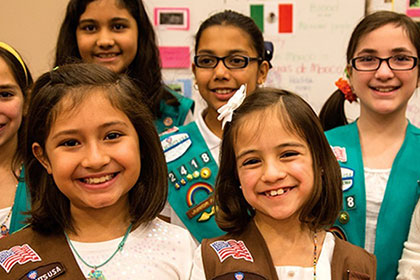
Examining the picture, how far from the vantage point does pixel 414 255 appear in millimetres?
1864

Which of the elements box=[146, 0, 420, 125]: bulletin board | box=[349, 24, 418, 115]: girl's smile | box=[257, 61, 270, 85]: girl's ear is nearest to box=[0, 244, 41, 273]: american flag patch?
box=[257, 61, 270, 85]: girl's ear

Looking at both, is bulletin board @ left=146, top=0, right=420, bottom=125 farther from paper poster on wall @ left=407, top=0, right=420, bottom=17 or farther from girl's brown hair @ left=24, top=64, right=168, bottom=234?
girl's brown hair @ left=24, top=64, right=168, bottom=234

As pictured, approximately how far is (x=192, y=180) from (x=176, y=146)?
177 millimetres

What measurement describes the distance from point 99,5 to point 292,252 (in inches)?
58.9

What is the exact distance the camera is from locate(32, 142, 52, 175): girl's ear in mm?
1602

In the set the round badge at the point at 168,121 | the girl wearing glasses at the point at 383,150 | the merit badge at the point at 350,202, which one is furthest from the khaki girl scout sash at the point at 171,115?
the merit badge at the point at 350,202

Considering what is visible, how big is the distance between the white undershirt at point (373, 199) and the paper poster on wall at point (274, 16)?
176 cm

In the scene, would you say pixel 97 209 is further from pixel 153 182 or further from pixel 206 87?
pixel 206 87

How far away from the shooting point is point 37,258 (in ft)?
5.12

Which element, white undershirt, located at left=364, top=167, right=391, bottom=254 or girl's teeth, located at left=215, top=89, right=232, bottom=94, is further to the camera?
girl's teeth, located at left=215, top=89, right=232, bottom=94

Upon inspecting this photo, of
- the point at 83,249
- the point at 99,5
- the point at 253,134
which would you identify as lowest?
the point at 83,249

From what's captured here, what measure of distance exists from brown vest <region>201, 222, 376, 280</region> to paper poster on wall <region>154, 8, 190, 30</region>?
87.9 inches

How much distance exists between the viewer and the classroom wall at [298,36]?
3.56 metres

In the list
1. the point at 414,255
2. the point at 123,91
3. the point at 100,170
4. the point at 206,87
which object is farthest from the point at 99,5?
the point at 414,255
